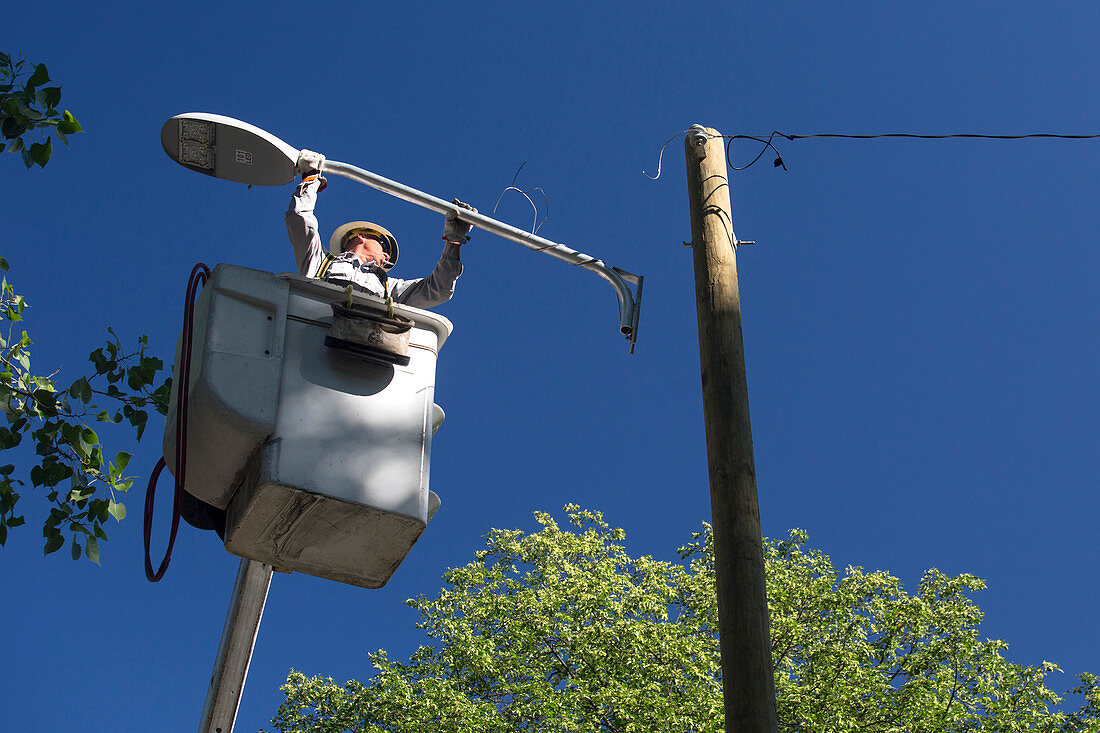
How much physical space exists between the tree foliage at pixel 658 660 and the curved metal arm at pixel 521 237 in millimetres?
10143

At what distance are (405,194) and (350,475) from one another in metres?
1.94

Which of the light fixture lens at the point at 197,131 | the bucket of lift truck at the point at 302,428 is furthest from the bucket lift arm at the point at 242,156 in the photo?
the bucket of lift truck at the point at 302,428

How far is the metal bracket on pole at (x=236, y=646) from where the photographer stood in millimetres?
5844

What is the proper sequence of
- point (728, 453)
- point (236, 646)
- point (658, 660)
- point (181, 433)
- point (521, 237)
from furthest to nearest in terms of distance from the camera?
point (658, 660), point (236, 646), point (521, 237), point (728, 453), point (181, 433)

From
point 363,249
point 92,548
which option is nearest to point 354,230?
point 363,249

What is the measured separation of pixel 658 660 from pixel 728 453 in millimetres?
12685

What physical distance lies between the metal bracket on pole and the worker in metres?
1.75

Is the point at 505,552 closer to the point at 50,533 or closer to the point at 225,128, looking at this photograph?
the point at 50,533

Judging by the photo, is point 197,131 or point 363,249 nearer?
point 197,131

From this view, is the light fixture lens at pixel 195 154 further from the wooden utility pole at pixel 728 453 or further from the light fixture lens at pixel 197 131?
the wooden utility pole at pixel 728 453

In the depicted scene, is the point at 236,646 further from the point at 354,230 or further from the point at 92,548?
the point at 354,230

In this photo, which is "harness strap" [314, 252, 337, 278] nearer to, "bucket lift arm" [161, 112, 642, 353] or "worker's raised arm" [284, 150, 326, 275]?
"worker's raised arm" [284, 150, 326, 275]

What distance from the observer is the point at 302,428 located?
12.4 feet

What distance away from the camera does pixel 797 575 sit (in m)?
19.2
